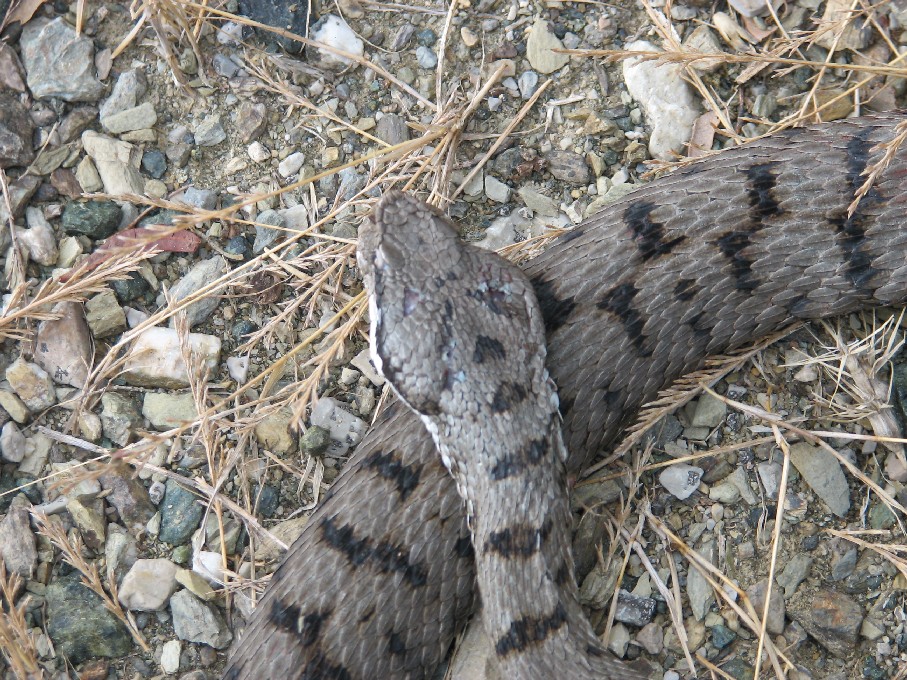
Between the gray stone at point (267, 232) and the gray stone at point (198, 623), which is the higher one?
the gray stone at point (267, 232)

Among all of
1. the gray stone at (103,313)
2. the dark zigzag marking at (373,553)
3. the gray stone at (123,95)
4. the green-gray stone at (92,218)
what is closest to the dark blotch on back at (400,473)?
the dark zigzag marking at (373,553)

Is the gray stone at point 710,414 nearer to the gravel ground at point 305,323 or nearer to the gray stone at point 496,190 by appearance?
the gravel ground at point 305,323

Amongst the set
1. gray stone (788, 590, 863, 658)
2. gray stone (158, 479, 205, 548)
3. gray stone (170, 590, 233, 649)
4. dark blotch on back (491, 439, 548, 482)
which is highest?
dark blotch on back (491, 439, 548, 482)

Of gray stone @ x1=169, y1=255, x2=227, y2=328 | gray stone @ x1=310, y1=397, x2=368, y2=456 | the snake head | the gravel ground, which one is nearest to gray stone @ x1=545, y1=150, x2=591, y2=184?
the gravel ground

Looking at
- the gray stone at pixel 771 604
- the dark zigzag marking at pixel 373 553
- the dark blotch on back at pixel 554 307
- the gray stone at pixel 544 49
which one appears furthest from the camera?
the gray stone at pixel 544 49

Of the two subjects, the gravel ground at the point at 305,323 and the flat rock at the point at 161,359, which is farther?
the flat rock at the point at 161,359

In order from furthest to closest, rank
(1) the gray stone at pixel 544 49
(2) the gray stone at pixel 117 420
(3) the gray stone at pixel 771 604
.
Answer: (1) the gray stone at pixel 544 49, (2) the gray stone at pixel 117 420, (3) the gray stone at pixel 771 604

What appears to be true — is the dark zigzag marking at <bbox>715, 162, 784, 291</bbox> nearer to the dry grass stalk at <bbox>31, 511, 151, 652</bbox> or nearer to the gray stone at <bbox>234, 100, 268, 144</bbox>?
the gray stone at <bbox>234, 100, 268, 144</bbox>

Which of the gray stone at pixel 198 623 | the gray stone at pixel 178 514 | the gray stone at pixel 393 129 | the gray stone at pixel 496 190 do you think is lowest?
the gray stone at pixel 198 623
